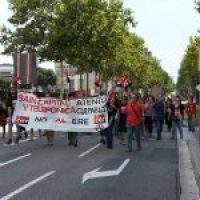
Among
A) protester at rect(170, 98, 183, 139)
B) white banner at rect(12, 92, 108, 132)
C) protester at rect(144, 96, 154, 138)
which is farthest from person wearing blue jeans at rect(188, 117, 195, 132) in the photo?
white banner at rect(12, 92, 108, 132)

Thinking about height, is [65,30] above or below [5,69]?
below

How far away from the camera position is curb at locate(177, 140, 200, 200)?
11.9 m

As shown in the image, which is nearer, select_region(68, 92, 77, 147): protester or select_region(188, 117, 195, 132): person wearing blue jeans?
select_region(68, 92, 77, 147): protester

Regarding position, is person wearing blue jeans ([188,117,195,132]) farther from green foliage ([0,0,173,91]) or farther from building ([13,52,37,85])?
green foliage ([0,0,173,91])

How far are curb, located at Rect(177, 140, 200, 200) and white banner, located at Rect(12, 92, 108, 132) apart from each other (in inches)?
120

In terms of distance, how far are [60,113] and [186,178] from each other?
951cm

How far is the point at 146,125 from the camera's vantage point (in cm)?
2991

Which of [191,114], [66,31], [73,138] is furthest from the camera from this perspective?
[66,31]

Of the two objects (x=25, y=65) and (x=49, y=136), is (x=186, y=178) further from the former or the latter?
(x=25, y=65)

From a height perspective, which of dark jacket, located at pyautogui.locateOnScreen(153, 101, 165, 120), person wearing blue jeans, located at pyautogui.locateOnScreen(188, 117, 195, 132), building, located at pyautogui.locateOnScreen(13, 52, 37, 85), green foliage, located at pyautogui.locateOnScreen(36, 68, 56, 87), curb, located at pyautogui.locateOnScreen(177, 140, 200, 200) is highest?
green foliage, located at pyautogui.locateOnScreen(36, 68, 56, 87)

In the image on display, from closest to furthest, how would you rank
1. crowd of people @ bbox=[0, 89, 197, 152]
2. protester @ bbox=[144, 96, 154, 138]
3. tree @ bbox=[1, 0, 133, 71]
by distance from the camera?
1. crowd of people @ bbox=[0, 89, 197, 152]
2. protester @ bbox=[144, 96, 154, 138]
3. tree @ bbox=[1, 0, 133, 71]

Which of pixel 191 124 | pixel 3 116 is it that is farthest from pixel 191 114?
pixel 3 116

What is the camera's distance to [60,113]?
76.9ft

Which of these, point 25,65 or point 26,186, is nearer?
point 26,186
